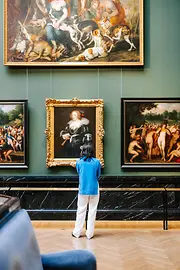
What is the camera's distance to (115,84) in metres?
10.8

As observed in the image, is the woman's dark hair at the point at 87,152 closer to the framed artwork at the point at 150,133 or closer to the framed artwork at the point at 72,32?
the framed artwork at the point at 150,133

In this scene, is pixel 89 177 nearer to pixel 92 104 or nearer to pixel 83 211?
pixel 83 211

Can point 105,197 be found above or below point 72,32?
below

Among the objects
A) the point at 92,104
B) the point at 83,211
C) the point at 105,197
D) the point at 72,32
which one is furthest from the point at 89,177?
the point at 72,32

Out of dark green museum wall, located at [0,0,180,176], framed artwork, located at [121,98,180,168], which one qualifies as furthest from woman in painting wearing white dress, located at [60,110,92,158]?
framed artwork, located at [121,98,180,168]

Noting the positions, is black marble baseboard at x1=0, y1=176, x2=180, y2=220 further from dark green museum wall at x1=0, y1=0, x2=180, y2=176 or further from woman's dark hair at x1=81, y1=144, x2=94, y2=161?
woman's dark hair at x1=81, y1=144, x2=94, y2=161

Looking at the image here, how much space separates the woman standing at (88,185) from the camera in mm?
8430

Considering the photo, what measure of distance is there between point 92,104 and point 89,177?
283 centimetres

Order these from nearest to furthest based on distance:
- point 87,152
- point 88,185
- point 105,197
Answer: point 88,185 → point 87,152 → point 105,197

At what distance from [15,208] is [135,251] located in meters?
4.91

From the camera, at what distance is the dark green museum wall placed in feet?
35.3

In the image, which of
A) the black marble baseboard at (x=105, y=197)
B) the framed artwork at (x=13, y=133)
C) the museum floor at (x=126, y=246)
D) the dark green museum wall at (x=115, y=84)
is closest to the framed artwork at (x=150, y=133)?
the dark green museum wall at (x=115, y=84)

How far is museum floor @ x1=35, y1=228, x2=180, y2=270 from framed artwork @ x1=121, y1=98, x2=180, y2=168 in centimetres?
212

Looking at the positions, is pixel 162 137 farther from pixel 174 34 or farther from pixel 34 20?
pixel 34 20
